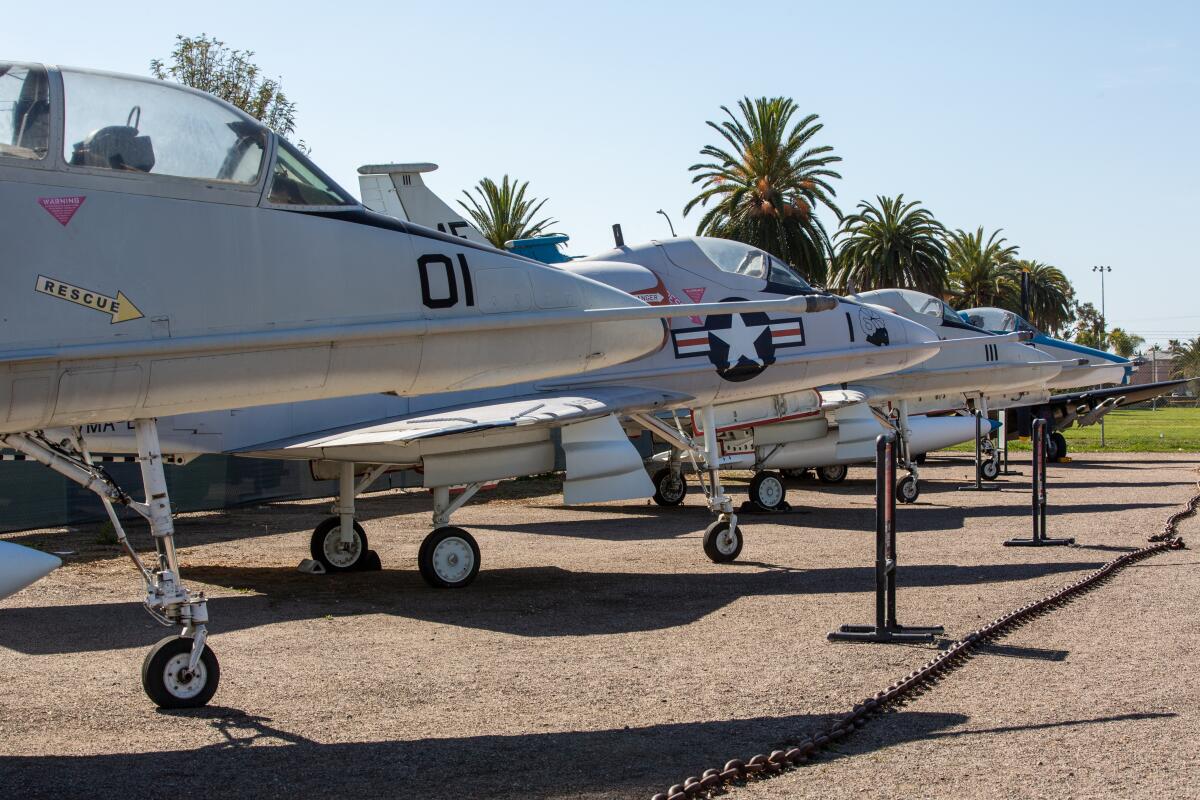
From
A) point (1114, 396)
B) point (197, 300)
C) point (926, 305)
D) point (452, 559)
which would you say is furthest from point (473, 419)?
point (1114, 396)

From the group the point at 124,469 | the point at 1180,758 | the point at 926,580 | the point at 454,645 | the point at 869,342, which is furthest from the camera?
the point at 124,469

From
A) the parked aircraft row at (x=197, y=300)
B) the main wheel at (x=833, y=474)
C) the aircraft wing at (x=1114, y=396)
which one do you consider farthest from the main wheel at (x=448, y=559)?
the aircraft wing at (x=1114, y=396)

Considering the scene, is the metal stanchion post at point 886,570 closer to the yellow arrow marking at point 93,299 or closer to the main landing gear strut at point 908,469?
the yellow arrow marking at point 93,299

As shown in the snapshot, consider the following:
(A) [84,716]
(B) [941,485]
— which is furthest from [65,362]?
(B) [941,485]

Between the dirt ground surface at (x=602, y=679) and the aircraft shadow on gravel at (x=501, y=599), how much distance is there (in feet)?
0.16

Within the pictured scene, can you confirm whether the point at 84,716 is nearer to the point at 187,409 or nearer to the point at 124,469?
the point at 187,409

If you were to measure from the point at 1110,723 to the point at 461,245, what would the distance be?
427cm

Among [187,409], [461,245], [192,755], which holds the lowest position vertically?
[192,755]

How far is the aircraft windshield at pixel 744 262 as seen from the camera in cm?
1377

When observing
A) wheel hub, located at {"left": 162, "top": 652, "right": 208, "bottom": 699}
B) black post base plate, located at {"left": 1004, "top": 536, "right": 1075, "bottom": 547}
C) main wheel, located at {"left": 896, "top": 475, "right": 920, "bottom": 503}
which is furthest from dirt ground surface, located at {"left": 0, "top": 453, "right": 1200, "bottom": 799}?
main wheel, located at {"left": 896, "top": 475, "right": 920, "bottom": 503}

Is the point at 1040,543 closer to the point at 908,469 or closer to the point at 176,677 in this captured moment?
the point at 908,469

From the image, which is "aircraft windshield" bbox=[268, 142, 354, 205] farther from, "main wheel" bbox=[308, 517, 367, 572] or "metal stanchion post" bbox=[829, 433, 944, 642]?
"main wheel" bbox=[308, 517, 367, 572]

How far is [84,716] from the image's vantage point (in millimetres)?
6109

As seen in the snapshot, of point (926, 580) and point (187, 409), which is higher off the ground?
point (187, 409)
